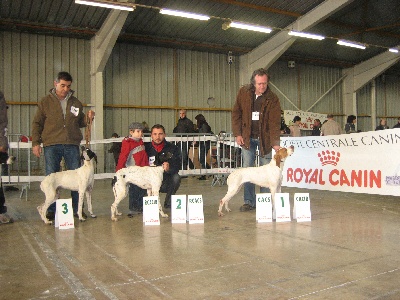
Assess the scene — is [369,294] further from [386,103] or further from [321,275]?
[386,103]

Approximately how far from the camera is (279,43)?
1362 centimetres

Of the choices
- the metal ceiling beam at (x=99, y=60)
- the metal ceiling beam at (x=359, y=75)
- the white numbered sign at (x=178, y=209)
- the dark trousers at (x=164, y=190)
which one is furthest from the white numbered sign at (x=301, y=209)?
the metal ceiling beam at (x=359, y=75)

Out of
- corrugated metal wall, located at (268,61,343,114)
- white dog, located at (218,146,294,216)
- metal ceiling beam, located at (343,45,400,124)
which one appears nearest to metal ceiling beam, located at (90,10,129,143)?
corrugated metal wall, located at (268,61,343,114)

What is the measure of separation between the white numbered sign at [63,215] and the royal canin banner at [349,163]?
4.05 metres

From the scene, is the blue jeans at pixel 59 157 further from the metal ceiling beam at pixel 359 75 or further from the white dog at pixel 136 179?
the metal ceiling beam at pixel 359 75

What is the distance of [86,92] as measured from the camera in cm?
1227

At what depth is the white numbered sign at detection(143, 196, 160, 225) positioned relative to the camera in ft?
12.7

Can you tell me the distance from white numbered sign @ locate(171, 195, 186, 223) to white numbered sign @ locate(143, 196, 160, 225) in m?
0.17

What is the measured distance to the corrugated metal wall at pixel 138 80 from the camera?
450 inches

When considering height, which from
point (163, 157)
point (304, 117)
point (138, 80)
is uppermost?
point (138, 80)

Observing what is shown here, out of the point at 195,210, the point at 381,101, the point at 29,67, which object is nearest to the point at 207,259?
the point at 195,210

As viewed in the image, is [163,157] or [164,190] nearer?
[163,157]

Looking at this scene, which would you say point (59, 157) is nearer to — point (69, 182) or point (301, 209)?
point (69, 182)

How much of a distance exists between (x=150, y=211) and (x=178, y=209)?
29 cm
